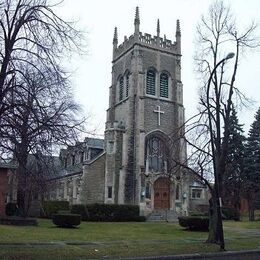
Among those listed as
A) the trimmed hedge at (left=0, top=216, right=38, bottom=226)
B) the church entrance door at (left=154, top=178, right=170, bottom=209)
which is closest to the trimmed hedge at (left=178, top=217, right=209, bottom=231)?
the trimmed hedge at (left=0, top=216, right=38, bottom=226)

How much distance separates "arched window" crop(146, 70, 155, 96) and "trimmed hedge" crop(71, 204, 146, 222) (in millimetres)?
15809

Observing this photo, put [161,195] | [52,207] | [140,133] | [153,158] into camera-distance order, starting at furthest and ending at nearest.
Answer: [153,158], [161,195], [140,133], [52,207]

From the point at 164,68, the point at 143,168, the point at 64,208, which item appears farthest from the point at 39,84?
the point at 164,68

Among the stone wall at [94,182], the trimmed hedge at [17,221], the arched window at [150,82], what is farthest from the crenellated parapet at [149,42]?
the trimmed hedge at [17,221]

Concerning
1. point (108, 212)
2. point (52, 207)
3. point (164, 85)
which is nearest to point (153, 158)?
point (164, 85)

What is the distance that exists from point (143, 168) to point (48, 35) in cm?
3657

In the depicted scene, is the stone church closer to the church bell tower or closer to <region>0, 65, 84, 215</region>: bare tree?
the church bell tower

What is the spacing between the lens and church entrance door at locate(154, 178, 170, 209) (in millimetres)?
51906

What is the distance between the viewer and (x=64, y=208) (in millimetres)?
44281

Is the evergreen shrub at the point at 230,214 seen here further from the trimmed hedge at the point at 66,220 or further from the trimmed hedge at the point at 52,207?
the trimmed hedge at the point at 66,220

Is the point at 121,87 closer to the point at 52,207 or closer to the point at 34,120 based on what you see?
the point at 52,207

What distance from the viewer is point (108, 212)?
1705 inches

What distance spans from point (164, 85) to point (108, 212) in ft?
65.1

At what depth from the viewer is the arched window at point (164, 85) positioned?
5601 centimetres
